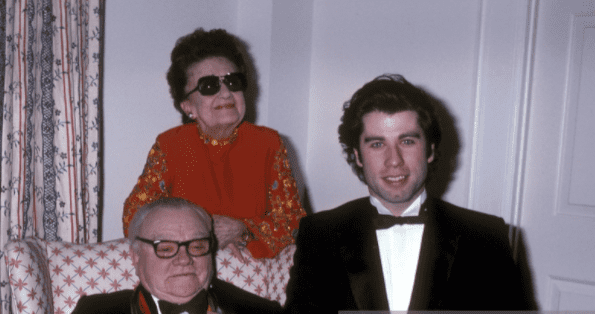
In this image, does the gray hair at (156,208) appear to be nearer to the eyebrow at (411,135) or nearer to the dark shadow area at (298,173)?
the eyebrow at (411,135)

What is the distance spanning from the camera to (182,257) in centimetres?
158

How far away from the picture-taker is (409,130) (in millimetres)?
1438

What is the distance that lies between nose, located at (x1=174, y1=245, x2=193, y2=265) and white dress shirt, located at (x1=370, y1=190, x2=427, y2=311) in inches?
25.0

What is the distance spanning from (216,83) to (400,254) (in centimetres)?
95

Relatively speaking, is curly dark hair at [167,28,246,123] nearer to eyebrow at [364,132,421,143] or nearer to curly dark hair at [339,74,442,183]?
curly dark hair at [339,74,442,183]

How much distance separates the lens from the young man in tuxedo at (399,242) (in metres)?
1.41

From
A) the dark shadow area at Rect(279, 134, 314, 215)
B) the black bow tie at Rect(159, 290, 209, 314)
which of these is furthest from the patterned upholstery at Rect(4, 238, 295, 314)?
the dark shadow area at Rect(279, 134, 314, 215)

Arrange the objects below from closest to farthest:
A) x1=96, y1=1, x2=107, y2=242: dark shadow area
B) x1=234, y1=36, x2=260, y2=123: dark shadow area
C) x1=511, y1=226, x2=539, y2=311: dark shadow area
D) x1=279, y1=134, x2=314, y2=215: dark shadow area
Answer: x1=96, y1=1, x2=107, y2=242: dark shadow area → x1=511, y1=226, x2=539, y2=311: dark shadow area → x1=234, y1=36, x2=260, y2=123: dark shadow area → x1=279, y1=134, x2=314, y2=215: dark shadow area

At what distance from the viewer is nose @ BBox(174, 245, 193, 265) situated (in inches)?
62.0

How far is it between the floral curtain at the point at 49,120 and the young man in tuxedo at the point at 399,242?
41.6 inches

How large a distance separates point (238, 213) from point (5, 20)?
44.7 inches

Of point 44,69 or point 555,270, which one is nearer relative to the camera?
point 44,69

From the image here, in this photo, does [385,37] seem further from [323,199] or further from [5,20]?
[5,20]

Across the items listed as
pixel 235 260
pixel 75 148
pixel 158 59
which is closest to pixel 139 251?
pixel 235 260
